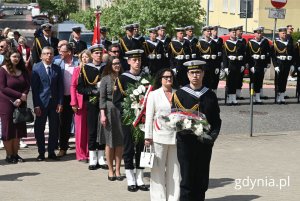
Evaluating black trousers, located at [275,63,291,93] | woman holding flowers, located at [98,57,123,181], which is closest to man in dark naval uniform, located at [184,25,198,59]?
black trousers, located at [275,63,291,93]

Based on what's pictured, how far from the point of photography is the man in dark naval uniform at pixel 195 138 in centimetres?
941

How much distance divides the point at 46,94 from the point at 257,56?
910cm

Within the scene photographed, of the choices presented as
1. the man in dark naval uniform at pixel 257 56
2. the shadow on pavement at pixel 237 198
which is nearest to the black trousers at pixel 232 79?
the man in dark naval uniform at pixel 257 56

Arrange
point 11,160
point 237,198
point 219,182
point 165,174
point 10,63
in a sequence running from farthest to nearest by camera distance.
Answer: point 11,160 < point 10,63 < point 219,182 < point 237,198 < point 165,174

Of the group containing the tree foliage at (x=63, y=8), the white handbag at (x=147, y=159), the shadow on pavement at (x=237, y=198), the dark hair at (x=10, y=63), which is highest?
the dark hair at (x=10, y=63)

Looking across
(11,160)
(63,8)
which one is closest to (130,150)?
(11,160)

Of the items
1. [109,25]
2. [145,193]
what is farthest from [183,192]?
[109,25]

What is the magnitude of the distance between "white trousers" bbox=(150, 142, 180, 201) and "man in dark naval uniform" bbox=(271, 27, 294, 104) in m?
11.5

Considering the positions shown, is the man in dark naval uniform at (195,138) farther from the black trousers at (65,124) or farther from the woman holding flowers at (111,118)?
the black trousers at (65,124)

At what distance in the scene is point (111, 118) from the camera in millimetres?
11820

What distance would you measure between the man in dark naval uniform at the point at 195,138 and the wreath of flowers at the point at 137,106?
1193 millimetres

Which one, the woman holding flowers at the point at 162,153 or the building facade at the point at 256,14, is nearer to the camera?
the woman holding flowers at the point at 162,153

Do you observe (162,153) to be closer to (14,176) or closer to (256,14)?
(14,176)

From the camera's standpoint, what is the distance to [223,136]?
15969mm
